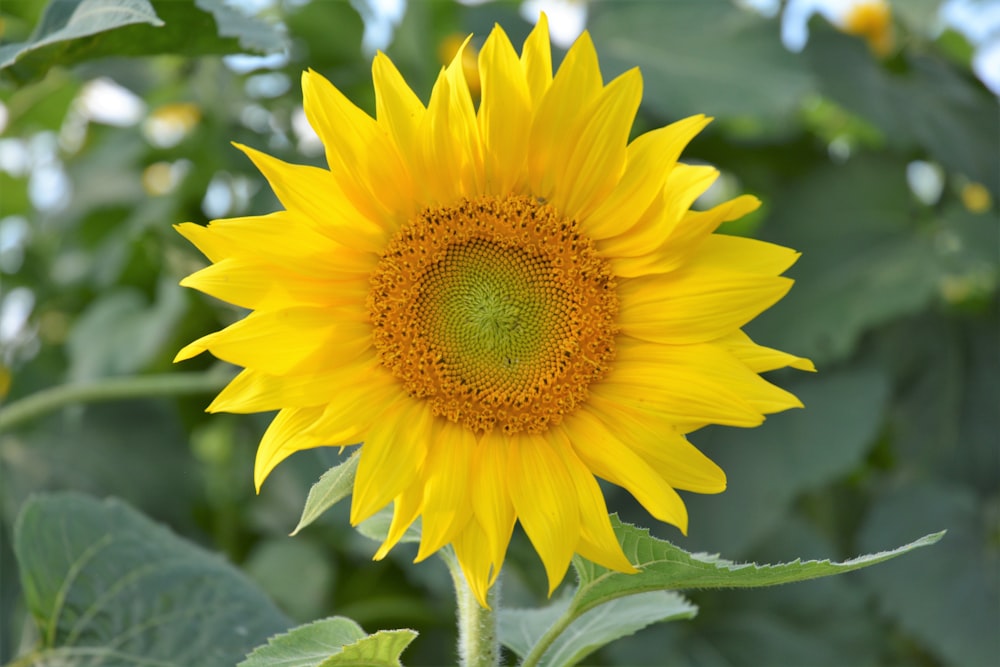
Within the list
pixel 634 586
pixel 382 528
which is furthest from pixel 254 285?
pixel 634 586

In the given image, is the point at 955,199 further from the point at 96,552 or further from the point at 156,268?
the point at 96,552

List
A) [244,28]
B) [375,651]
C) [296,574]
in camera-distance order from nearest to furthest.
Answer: [375,651] → [244,28] → [296,574]

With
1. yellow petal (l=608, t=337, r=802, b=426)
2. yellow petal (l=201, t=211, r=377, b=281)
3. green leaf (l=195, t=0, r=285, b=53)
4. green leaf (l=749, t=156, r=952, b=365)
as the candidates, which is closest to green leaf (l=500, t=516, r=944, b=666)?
yellow petal (l=608, t=337, r=802, b=426)

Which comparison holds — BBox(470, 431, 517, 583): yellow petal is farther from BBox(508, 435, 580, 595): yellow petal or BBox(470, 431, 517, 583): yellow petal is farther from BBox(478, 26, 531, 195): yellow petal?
BBox(478, 26, 531, 195): yellow petal

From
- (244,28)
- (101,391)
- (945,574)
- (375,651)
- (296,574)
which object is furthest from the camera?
(945,574)

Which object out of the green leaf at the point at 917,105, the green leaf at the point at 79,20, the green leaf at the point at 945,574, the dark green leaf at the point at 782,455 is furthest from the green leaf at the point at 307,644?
the green leaf at the point at 917,105

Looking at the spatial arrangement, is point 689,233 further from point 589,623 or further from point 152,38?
point 152,38

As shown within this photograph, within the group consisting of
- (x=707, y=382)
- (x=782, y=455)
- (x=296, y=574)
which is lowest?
(x=296, y=574)

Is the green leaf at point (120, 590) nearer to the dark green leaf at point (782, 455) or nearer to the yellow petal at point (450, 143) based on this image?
the yellow petal at point (450, 143)
